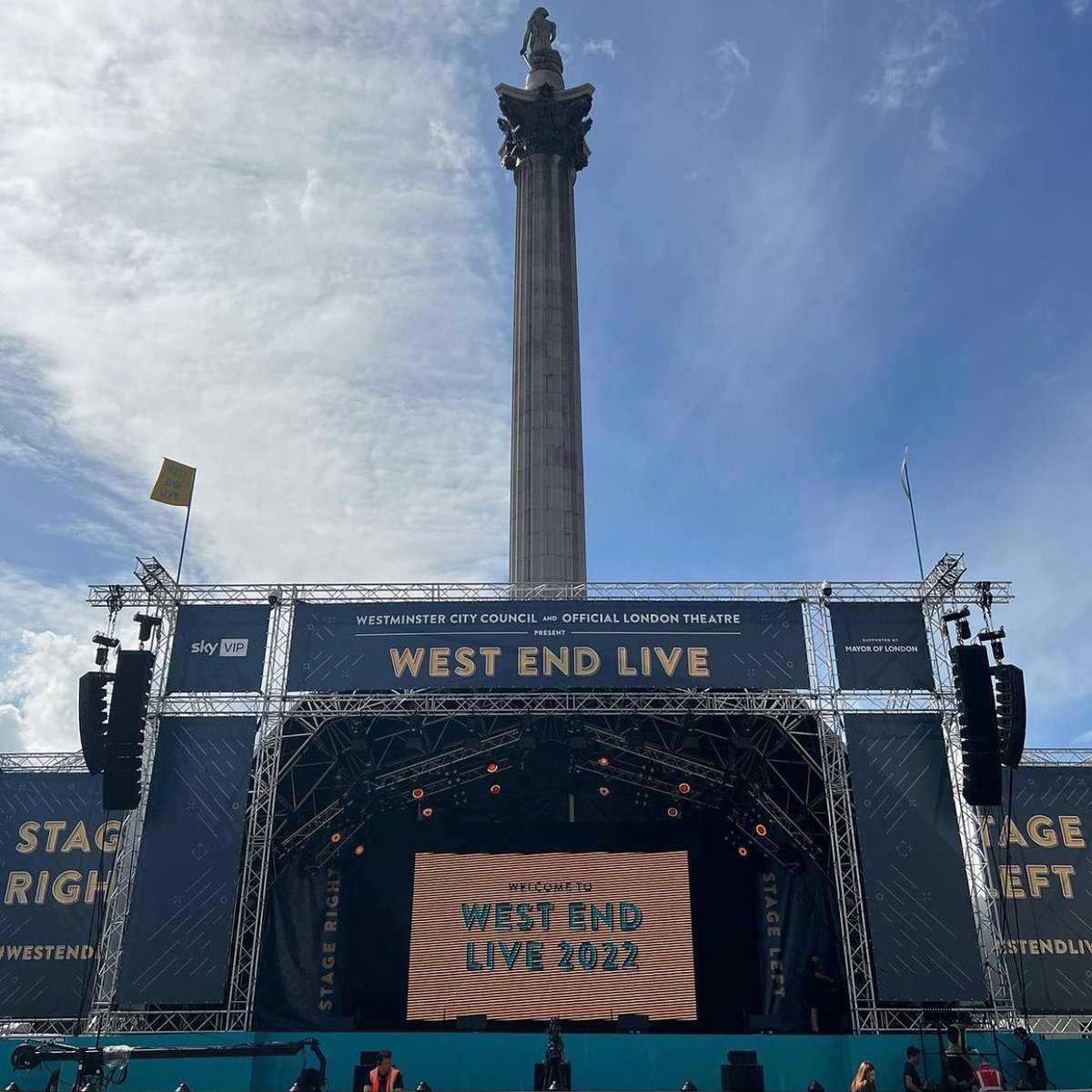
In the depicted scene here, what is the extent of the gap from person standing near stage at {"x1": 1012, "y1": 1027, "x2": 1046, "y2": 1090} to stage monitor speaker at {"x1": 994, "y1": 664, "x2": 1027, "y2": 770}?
191 inches

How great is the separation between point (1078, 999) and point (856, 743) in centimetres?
767

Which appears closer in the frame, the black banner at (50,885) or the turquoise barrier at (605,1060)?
the turquoise barrier at (605,1060)

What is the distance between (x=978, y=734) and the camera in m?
19.6

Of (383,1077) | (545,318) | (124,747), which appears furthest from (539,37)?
(383,1077)

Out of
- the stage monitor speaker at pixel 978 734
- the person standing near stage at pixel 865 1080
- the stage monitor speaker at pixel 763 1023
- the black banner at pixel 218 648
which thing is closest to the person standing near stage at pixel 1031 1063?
the stage monitor speaker at pixel 978 734

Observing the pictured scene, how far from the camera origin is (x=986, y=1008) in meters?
19.3

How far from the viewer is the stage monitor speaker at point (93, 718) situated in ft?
66.5

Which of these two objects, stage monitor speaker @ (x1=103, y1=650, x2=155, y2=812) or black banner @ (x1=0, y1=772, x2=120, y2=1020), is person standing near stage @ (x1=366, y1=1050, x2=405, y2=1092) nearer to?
stage monitor speaker @ (x1=103, y1=650, x2=155, y2=812)

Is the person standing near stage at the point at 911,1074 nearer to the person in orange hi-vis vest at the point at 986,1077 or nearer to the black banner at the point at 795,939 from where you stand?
the person in orange hi-vis vest at the point at 986,1077

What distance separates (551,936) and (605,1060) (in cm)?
583

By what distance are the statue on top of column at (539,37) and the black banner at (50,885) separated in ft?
110

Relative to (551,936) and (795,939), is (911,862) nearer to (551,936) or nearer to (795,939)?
(795,939)

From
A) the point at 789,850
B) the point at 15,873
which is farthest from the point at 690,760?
the point at 15,873

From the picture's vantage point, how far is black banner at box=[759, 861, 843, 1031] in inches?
952
